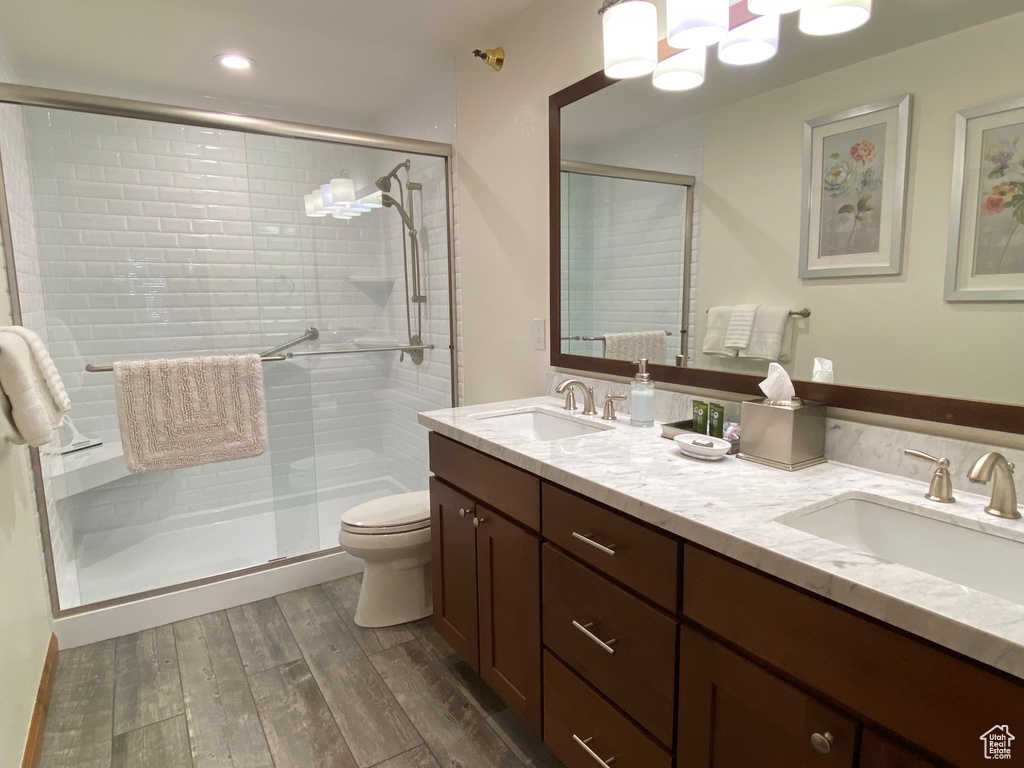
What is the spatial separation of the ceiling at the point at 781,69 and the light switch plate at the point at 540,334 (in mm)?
640

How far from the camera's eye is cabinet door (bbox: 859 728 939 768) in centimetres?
72

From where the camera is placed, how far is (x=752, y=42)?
1.40 metres

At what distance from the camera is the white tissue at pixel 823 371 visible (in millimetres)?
1324

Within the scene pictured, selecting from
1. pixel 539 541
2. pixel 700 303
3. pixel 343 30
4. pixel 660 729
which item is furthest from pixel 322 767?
pixel 343 30

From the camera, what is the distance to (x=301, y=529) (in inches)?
108

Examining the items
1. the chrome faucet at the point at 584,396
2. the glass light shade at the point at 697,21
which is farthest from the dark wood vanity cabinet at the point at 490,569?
the glass light shade at the point at 697,21

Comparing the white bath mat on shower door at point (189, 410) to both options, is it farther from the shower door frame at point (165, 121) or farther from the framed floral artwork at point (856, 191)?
the framed floral artwork at point (856, 191)

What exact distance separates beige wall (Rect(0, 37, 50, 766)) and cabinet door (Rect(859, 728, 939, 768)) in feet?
5.79

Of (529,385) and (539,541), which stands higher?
(529,385)

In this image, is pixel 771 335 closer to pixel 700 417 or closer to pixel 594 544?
pixel 700 417

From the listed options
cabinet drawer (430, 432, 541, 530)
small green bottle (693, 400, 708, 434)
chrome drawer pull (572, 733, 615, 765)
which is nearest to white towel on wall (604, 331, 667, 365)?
small green bottle (693, 400, 708, 434)

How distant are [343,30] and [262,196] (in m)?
0.81

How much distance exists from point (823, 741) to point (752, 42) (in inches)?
57.8

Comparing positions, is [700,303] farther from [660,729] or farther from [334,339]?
[334,339]
